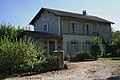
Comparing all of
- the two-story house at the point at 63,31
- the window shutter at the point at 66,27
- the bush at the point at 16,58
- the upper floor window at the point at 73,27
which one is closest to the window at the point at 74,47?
the two-story house at the point at 63,31

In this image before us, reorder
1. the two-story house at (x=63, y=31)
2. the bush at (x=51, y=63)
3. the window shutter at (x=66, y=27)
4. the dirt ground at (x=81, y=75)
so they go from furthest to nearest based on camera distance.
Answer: the window shutter at (x=66, y=27) → the two-story house at (x=63, y=31) → the bush at (x=51, y=63) → the dirt ground at (x=81, y=75)

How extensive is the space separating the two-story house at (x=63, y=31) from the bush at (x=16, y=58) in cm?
1015

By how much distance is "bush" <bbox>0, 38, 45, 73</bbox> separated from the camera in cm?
1489

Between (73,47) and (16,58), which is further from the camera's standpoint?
(73,47)

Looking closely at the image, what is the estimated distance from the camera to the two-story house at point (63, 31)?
2840cm

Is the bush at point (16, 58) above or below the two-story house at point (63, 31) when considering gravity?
below

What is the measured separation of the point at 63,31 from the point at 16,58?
15066mm

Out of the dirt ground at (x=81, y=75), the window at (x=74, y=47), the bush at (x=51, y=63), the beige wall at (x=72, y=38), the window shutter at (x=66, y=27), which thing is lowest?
the dirt ground at (x=81, y=75)

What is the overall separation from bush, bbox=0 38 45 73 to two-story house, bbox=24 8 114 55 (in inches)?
400

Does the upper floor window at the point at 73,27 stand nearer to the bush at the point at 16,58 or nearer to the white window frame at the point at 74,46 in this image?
the white window frame at the point at 74,46

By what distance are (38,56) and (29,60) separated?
6.22 feet

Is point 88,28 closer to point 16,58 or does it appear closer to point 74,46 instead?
point 74,46

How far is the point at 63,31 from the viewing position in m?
29.7

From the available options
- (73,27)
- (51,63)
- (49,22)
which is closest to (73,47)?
(73,27)
